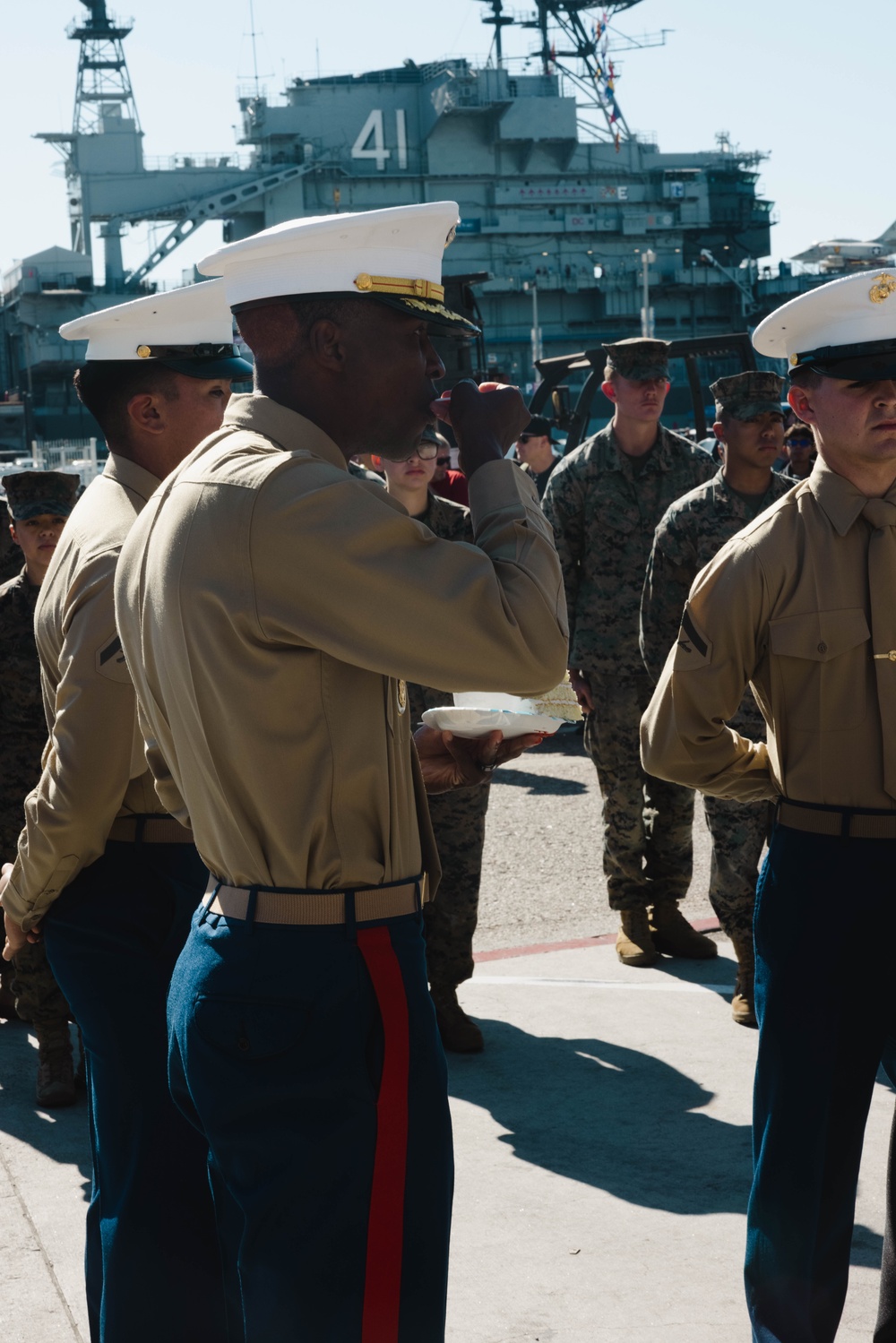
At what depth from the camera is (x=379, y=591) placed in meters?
1.75

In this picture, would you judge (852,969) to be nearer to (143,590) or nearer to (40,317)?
(143,590)

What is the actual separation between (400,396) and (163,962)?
122 cm

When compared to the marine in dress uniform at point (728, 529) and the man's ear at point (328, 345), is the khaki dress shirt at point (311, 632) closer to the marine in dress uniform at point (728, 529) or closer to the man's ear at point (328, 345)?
the man's ear at point (328, 345)

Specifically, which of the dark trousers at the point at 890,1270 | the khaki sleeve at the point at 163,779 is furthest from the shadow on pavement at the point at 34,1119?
the dark trousers at the point at 890,1270

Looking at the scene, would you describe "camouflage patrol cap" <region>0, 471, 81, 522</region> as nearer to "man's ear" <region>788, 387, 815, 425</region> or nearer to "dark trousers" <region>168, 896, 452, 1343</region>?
"man's ear" <region>788, 387, 815, 425</region>

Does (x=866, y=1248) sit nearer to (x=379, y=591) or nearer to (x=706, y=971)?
(x=706, y=971)

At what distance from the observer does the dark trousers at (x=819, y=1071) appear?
8.54 feet

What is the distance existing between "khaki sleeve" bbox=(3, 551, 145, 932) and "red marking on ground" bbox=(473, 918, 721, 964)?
11.2 feet

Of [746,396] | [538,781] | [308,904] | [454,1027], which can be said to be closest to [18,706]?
[454,1027]

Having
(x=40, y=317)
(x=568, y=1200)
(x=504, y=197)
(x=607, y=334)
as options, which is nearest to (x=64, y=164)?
(x=40, y=317)

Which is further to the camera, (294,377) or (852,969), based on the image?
(852,969)

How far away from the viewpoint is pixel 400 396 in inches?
76.7

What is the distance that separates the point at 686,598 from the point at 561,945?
1770 mm

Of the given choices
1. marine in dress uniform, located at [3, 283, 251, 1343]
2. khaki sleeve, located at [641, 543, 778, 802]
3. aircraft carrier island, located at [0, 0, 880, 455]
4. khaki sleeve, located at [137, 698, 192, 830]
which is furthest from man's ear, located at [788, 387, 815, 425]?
aircraft carrier island, located at [0, 0, 880, 455]
